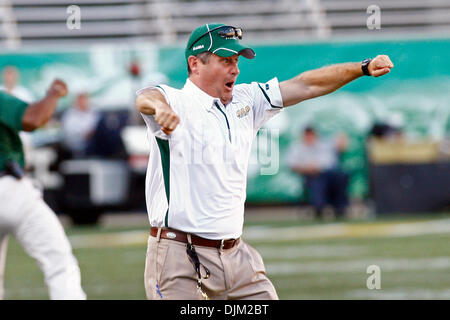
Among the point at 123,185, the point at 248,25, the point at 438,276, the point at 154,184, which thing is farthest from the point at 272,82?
the point at 248,25

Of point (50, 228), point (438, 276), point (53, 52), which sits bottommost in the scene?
point (438, 276)

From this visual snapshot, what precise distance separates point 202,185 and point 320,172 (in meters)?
11.7

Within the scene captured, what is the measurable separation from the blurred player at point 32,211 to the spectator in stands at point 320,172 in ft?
34.2

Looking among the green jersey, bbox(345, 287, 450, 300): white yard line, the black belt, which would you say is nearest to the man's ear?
the black belt

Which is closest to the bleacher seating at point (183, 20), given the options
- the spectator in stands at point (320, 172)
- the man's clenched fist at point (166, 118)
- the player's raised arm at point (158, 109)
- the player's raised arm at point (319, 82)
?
the spectator in stands at point (320, 172)

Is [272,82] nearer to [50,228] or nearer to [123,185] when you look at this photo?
[50,228]

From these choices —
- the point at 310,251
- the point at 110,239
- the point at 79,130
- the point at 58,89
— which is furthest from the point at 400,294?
the point at 79,130

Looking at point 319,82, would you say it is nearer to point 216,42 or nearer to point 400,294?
point 216,42

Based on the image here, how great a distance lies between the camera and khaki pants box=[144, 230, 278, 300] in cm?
456

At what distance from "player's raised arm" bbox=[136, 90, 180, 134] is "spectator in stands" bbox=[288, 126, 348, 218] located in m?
11.7

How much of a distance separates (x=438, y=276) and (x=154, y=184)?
5.44 m

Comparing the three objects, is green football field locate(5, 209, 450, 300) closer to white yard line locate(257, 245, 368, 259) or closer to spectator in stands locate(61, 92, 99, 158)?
white yard line locate(257, 245, 368, 259)

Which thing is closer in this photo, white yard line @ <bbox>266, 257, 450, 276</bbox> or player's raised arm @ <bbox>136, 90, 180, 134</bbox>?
player's raised arm @ <bbox>136, 90, 180, 134</bbox>
